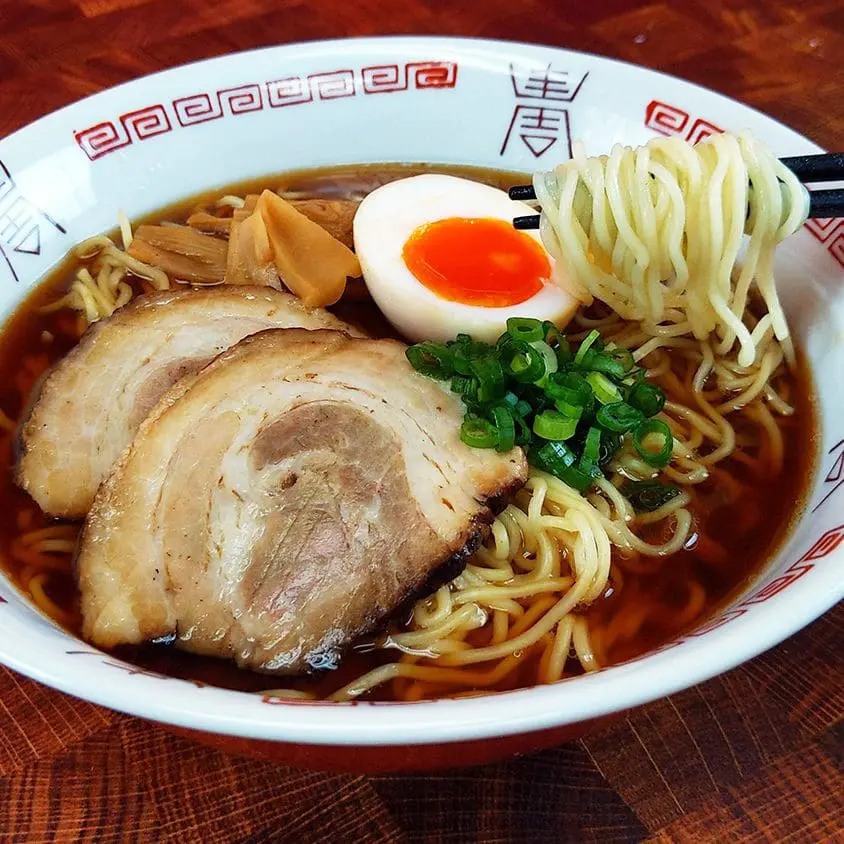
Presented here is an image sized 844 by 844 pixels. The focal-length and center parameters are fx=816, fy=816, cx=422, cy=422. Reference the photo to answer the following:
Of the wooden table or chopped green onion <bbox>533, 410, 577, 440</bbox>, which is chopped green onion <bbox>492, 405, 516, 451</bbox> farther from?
the wooden table

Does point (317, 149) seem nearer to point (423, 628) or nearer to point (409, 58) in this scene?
point (409, 58)

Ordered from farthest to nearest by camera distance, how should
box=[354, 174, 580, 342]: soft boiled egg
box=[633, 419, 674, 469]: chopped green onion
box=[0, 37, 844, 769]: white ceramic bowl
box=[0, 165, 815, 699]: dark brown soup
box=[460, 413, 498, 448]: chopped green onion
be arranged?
box=[354, 174, 580, 342]: soft boiled egg < box=[633, 419, 674, 469]: chopped green onion < box=[460, 413, 498, 448]: chopped green onion < box=[0, 165, 815, 699]: dark brown soup < box=[0, 37, 844, 769]: white ceramic bowl

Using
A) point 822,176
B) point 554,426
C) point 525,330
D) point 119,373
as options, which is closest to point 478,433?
point 554,426

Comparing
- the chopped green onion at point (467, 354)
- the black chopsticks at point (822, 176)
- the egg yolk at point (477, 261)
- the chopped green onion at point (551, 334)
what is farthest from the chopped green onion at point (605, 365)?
the black chopsticks at point (822, 176)

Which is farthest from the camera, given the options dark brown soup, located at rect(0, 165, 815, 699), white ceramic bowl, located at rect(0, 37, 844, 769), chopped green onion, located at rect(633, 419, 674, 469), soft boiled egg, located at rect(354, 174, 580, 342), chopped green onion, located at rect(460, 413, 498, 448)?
soft boiled egg, located at rect(354, 174, 580, 342)

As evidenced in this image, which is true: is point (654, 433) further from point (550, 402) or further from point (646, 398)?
point (550, 402)

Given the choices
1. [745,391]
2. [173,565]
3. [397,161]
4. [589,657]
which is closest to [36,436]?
[173,565]

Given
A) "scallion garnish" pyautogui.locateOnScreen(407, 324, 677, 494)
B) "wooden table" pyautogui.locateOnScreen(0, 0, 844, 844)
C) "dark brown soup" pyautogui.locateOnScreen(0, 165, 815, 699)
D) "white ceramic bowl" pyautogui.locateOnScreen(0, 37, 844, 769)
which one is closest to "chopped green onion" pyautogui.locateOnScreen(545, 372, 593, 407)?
"scallion garnish" pyautogui.locateOnScreen(407, 324, 677, 494)
